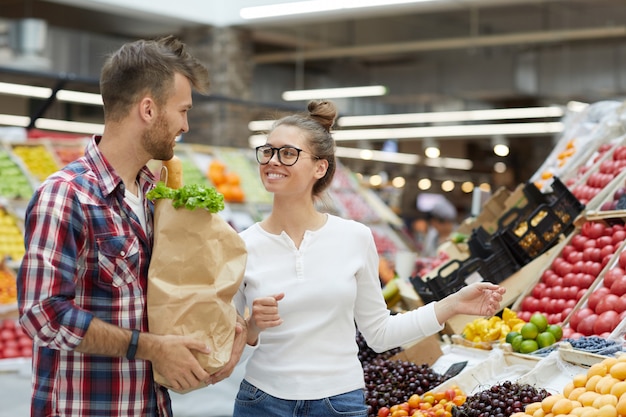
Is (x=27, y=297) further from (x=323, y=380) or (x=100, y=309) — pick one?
(x=323, y=380)

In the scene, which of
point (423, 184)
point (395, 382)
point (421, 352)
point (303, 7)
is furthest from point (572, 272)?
point (423, 184)

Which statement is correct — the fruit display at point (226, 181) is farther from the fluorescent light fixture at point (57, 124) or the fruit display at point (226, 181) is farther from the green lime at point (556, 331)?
the fluorescent light fixture at point (57, 124)

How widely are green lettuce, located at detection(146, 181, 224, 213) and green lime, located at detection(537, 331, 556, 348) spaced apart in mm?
1978

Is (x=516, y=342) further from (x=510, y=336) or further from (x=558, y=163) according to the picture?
(x=558, y=163)

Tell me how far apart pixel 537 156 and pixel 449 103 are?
5.37 meters

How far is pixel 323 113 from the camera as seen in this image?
2.74 m

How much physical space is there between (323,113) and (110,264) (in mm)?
961

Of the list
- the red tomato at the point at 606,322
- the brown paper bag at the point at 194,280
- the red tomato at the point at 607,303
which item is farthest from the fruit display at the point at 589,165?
the brown paper bag at the point at 194,280

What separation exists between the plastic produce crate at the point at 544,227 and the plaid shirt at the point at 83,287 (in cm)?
276

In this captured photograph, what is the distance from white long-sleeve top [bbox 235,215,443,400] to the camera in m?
2.45

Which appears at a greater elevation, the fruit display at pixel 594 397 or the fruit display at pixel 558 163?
the fruit display at pixel 558 163

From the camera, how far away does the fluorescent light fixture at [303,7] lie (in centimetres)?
986

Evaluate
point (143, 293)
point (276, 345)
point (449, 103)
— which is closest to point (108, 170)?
point (143, 293)

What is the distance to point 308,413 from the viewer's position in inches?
95.3
